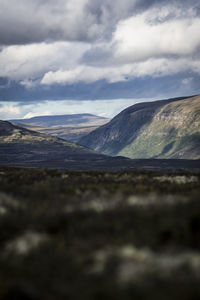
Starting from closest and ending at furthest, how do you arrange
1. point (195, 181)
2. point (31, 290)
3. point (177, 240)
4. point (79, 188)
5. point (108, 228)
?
point (31, 290)
point (177, 240)
point (108, 228)
point (79, 188)
point (195, 181)

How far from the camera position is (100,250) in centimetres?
1683

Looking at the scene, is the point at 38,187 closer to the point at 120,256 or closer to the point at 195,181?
the point at 195,181

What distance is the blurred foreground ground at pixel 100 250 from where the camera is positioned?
1306 cm

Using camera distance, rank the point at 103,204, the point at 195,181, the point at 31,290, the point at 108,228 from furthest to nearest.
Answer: the point at 195,181 < the point at 103,204 < the point at 108,228 < the point at 31,290

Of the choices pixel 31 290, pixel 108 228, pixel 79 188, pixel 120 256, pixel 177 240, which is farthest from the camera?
pixel 79 188

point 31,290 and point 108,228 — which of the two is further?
point 108,228

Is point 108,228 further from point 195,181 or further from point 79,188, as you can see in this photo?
point 195,181

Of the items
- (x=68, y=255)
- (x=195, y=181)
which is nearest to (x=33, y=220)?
(x=68, y=255)

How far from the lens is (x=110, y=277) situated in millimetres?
14070

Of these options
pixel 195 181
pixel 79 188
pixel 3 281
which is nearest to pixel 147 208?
pixel 3 281

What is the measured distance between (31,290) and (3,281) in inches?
56.3

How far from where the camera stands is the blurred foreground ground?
1306cm

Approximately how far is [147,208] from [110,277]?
9.67 meters

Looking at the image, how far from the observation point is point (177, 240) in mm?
18031
